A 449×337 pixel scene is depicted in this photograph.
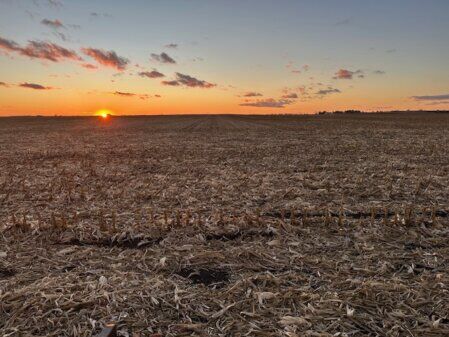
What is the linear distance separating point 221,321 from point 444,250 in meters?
3.95

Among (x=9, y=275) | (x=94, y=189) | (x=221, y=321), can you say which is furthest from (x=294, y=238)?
(x=94, y=189)

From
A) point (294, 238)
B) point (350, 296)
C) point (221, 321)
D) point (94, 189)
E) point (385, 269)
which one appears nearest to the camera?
point (221, 321)

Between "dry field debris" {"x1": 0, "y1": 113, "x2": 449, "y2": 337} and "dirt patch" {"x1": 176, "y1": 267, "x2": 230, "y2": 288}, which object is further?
"dirt patch" {"x1": 176, "y1": 267, "x2": 230, "y2": 288}

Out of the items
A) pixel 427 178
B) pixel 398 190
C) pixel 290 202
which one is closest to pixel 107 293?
pixel 290 202

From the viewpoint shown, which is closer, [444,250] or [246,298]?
[246,298]

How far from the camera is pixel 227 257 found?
649 centimetres

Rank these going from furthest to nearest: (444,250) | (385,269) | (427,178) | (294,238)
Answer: (427,178), (294,238), (444,250), (385,269)

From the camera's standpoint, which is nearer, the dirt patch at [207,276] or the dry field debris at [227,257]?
the dry field debris at [227,257]

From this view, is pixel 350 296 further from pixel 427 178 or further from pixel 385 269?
pixel 427 178

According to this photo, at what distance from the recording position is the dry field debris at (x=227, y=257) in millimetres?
4750

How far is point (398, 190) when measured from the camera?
11.1 meters

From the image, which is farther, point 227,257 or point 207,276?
point 227,257

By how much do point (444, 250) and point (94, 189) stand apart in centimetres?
883

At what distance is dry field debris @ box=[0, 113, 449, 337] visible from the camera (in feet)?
15.6
